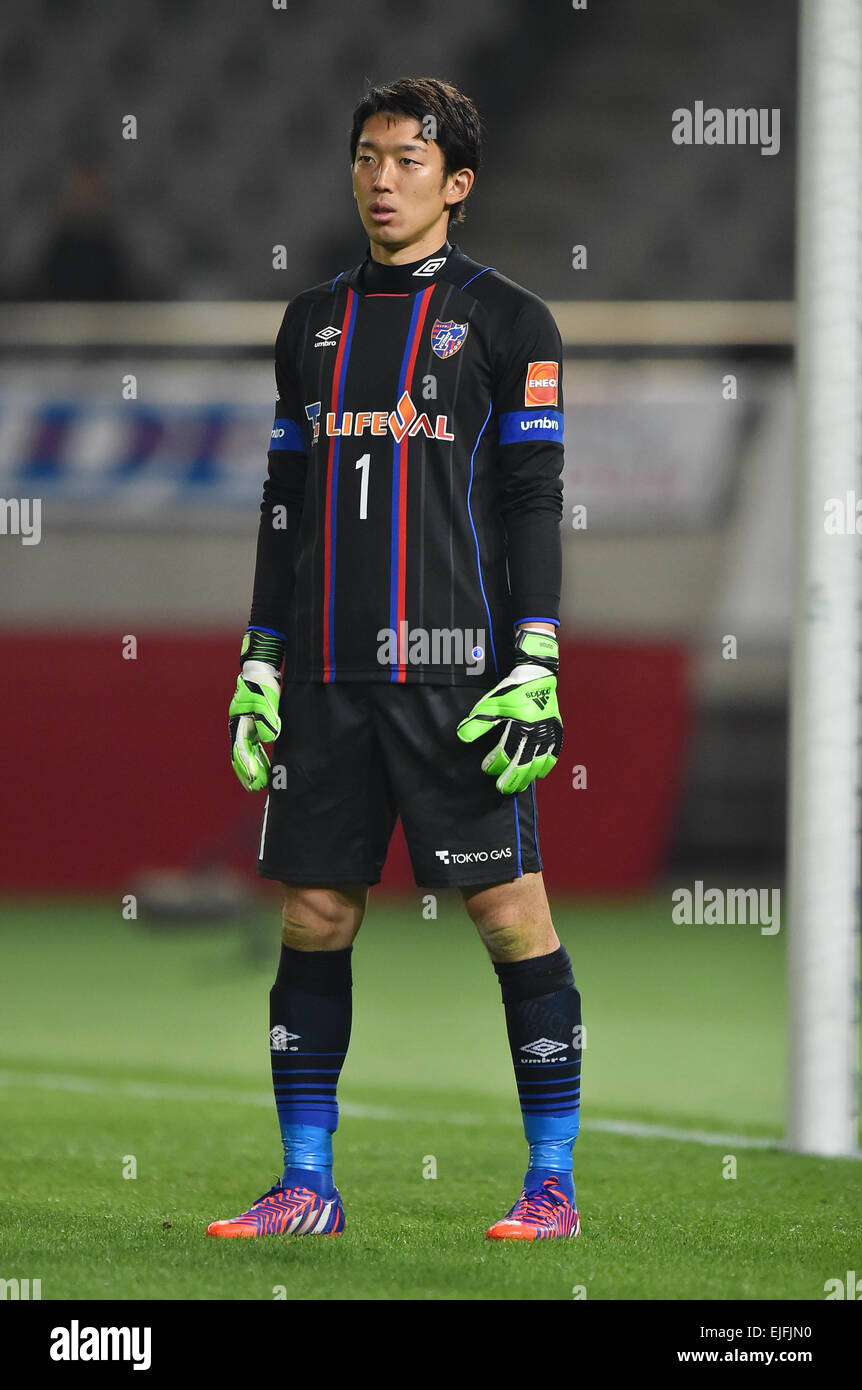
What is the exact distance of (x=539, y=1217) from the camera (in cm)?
293

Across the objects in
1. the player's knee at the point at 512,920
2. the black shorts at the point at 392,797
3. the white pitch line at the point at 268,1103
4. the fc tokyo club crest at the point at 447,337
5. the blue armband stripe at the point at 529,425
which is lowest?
the white pitch line at the point at 268,1103

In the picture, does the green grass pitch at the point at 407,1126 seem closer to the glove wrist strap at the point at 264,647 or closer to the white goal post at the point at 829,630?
the white goal post at the point at 829,630

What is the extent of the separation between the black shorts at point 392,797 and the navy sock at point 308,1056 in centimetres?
17

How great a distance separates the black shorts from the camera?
112 inches

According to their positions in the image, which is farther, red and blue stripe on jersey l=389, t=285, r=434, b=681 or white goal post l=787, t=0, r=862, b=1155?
white goal post l=787, t=0, r=862, b=1155

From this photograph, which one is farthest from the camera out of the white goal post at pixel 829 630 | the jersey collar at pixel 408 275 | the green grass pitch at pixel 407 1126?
the white goal post at pixel 829 630

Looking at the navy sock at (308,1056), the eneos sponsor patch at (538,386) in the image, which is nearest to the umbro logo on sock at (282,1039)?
the navy sock at (308,1056)

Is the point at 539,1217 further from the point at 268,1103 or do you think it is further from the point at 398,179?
the point at 268,1103

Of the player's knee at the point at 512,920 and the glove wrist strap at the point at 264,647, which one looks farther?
the glove wrist strap at the point at 264,647

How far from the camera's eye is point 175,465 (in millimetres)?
10344

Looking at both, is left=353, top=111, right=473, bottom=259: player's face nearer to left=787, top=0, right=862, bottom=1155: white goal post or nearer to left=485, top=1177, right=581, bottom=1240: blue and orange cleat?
left=787, top=0, right=862, bottom=1155: white goal post

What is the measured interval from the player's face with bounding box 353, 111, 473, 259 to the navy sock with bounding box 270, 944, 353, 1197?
115 centimetres

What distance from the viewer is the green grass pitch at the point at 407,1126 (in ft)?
9.07

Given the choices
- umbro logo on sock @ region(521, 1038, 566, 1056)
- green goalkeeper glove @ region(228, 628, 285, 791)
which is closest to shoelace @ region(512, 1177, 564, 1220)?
umbro logo on sock @ region(521, 1038, 566, 1056)
